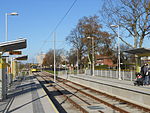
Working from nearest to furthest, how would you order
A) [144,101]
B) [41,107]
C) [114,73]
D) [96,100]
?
1. [41,107]
2. [144,101]
3. [96,100]
4. [114,73]

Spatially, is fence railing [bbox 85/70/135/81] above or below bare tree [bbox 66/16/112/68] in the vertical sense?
below

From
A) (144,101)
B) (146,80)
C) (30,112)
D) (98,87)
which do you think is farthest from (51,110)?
(98,87)

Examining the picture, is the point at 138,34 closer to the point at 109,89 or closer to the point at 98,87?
the point at 98,87

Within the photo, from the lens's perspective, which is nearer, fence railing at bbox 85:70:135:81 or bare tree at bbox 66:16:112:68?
fence railing at bbox 85:70:135:81

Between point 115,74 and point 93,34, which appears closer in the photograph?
point 115,74

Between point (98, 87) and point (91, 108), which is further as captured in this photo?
point (98, 87)

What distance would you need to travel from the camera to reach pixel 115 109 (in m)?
12.1

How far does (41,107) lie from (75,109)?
2.45m

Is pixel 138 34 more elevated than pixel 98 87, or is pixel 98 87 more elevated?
pixel 138 34

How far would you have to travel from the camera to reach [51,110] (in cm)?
996

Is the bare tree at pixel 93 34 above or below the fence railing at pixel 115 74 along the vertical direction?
above

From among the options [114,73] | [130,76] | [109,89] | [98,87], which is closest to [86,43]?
[114,73]

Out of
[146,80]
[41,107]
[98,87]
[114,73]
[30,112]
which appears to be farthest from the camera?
[114,73]

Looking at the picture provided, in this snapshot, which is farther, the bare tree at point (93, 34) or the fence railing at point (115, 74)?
the bare tree at point (93, 34)
